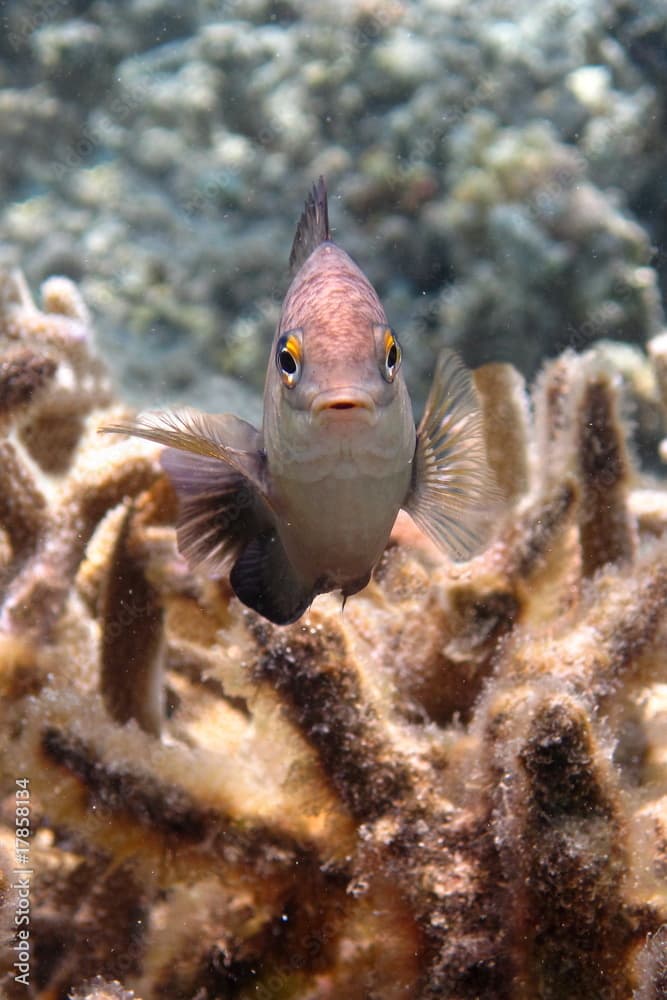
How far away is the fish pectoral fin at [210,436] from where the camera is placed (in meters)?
1.30

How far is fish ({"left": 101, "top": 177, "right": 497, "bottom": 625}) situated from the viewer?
4.14 ft

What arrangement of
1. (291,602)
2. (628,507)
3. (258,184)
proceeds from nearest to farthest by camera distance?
(291,602)
(628,507)
(258,184)

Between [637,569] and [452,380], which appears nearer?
[452,380]

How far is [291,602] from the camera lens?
1.44m

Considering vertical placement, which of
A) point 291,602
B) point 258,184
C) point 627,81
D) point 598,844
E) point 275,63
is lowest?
point 598,844

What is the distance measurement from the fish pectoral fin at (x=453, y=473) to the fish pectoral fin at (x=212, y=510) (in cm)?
33

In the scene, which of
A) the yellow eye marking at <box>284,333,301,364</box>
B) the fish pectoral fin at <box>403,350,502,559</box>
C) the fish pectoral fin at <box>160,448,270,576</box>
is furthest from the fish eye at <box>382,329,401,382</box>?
the fish pectoral fin at <box>160,448,270,576</box>

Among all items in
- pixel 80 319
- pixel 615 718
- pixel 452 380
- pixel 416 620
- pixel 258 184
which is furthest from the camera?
pixel 258 184

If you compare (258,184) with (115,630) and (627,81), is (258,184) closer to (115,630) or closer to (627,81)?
(627,81)

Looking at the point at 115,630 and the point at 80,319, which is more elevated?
the point at 80,319

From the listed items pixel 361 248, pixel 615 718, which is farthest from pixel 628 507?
pixel 361 248

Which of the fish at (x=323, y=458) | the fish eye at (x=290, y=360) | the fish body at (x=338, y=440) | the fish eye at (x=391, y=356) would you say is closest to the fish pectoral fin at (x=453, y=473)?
the fish at (x=323, y=458)

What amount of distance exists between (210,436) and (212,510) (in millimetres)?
256

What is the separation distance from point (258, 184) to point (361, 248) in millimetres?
1279
